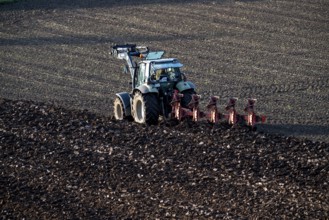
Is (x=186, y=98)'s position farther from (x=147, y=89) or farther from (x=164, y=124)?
(x=147, y=89)

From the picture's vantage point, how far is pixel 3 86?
26.4 m

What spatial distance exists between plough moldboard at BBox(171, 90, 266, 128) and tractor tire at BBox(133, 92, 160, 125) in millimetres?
388

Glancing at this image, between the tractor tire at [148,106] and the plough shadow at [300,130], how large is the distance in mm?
2297

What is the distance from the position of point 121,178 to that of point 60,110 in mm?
6326

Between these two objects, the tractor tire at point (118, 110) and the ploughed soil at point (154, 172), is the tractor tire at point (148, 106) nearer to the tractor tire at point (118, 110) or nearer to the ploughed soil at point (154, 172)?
the ploughed soil at point (154, 172)

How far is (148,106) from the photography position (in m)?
20.0

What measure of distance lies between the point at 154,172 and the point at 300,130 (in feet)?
15.1

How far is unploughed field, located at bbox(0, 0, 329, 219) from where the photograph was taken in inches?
593

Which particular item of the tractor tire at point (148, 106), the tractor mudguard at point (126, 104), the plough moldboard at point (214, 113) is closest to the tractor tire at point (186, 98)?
the plough moldboard at point (214, 113)

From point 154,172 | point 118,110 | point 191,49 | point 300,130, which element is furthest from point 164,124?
point 191,49

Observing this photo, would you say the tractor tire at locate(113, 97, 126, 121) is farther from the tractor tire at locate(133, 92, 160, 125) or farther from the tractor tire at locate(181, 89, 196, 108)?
the tractor tire at locate(181, 89, 196, 108)

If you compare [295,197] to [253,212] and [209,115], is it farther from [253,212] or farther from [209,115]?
[209,115]

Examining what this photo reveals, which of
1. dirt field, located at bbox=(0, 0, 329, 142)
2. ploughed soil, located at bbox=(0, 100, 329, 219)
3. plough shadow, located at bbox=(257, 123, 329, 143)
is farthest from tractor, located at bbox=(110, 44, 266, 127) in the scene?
dirt field, located at bbox=(0, 0, 329, 142)

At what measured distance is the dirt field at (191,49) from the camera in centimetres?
2397
